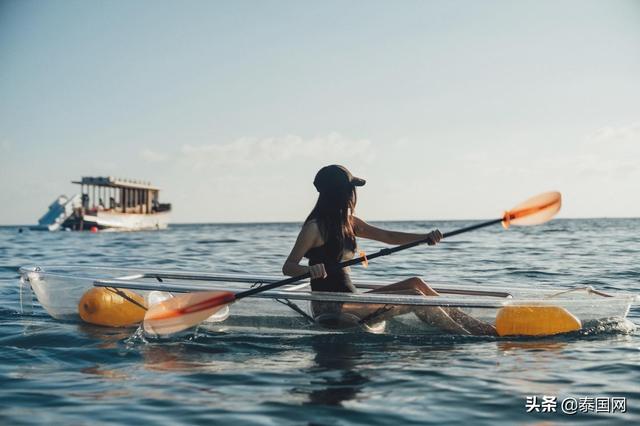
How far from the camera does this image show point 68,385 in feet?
15.1

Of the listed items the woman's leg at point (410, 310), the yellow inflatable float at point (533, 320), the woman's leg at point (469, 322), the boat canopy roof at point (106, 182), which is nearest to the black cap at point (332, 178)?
the woman's leg at point (410, 310)

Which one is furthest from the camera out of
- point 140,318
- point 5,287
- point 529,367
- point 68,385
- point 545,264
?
point 545,264

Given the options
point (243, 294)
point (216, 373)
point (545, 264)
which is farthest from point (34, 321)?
point (545, 264)

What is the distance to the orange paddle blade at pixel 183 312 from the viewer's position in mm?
5734

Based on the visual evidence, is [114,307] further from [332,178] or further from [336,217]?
[332,178]

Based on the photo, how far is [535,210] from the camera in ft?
20.4

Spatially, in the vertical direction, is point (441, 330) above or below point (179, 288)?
below

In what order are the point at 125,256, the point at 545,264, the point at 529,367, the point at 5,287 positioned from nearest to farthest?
the point at 529,367, the point at 5,287, the point at 545,264, the point at 125,256

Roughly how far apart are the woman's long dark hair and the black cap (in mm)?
34

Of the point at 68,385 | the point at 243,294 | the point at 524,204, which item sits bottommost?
the point at 68,385

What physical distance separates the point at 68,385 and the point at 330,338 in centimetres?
233

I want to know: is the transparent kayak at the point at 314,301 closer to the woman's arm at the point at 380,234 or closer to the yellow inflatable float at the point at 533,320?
the yellow inflatable float at the point at 533,320

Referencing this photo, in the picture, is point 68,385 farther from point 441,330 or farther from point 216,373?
point 441,330

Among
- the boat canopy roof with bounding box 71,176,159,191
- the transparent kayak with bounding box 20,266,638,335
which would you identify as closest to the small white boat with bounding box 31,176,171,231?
the boat canopy roof with bounding box 71,176,159,191
